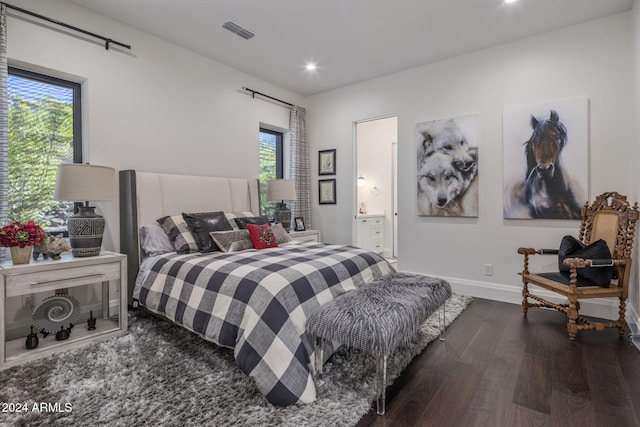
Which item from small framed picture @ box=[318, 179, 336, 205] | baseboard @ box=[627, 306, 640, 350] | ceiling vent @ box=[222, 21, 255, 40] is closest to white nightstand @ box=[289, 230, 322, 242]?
small framed picture @ box=[318, 179, 336, 205]

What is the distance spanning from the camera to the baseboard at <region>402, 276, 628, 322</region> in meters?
3.01

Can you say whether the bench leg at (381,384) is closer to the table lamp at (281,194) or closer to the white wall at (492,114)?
the white wall at (492,114)

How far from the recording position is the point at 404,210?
431 centimetres

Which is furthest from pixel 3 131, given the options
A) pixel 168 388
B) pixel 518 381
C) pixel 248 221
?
pixel 518 381

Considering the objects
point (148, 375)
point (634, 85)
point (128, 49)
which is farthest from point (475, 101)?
point (148, 375)

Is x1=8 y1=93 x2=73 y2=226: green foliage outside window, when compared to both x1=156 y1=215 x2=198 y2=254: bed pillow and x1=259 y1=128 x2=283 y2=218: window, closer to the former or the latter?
x1=156 y1=215 x2=198 y2=254: bed pillow

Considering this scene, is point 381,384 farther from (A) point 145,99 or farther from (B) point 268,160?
(B) point 268,160

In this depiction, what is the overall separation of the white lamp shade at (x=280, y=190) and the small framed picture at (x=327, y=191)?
84 centimetres

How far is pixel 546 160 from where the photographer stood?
10.8ft

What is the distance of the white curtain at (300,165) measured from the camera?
4.98m

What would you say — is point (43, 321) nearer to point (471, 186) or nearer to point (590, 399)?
point (590, 399)

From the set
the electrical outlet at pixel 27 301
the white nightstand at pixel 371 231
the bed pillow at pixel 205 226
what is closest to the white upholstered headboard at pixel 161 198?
the bed pillow at pixel 205 226

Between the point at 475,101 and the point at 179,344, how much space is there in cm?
392

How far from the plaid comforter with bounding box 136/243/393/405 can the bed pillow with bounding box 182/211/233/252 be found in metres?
0.24
